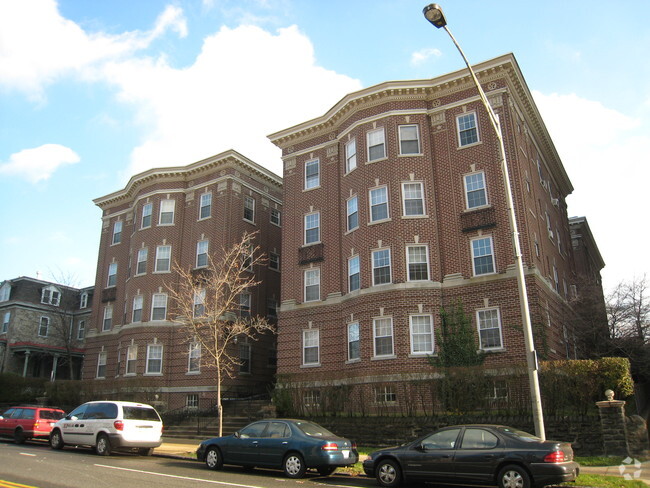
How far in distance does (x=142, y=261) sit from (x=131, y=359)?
21.5 ft

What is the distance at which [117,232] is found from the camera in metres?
41.6

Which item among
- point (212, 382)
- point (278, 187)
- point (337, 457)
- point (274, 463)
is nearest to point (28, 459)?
point (274, 463)

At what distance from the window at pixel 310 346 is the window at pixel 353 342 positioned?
7.85 ft

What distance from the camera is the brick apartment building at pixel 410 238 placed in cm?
2375

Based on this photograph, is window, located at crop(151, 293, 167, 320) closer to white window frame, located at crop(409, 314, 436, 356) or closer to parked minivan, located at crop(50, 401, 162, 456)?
parked minivan, located at crop(50, 401, 162, 456)

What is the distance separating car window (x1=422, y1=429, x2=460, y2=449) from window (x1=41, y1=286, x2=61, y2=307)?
172 ft

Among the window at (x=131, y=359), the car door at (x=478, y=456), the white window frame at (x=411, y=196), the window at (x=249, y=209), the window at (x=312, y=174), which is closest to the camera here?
the car door at (x=478, y=456)

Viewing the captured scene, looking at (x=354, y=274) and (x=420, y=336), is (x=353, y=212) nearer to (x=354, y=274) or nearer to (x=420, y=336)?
(x=354, y=274)

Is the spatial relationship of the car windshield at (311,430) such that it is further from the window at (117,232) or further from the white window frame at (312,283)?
the window at (117,232)

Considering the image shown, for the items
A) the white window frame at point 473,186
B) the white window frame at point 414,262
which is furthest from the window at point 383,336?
the white window frame at point 473,186

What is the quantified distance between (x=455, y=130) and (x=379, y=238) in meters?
6.80

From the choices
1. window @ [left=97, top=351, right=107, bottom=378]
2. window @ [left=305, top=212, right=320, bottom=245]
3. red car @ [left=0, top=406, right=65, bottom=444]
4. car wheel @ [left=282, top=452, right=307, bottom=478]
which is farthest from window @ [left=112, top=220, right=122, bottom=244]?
car wheel @ [left=282, top=452, right=307, bottom=478]

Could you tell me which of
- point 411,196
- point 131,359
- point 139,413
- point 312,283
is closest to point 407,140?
point 411,196

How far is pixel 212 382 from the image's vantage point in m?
31.3
